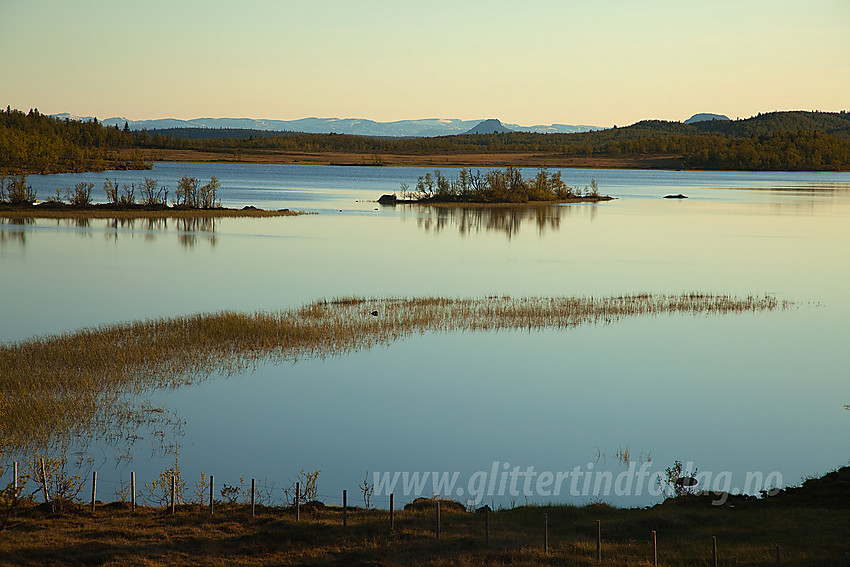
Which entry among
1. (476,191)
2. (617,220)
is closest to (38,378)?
(617,220)

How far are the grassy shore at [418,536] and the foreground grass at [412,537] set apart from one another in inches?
0.4

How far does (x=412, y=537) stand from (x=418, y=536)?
0.07 meters

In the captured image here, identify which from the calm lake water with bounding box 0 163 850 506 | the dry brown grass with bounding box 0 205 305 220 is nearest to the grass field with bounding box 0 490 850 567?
the calm lake water with bounding box 0 163 850 506

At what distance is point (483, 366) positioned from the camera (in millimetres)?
17375

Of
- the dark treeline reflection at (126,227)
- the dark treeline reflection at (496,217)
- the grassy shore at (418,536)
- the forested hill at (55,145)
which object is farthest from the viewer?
the forested hill at (55,145)

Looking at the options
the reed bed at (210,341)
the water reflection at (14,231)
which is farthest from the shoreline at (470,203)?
the reed bed at (210,341)

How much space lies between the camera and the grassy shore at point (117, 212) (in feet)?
159

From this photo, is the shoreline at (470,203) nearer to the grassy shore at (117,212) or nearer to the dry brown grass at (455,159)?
the grassy shore at (117,212)

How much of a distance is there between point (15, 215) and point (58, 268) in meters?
20.6

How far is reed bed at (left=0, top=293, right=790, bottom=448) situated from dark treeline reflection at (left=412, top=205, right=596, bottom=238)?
73.3 ft

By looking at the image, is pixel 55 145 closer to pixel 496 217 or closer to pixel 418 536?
pixel 496 217

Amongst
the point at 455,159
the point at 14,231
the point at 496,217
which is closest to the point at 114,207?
the point at 14,231

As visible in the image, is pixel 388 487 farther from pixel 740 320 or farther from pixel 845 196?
pixel 845 196

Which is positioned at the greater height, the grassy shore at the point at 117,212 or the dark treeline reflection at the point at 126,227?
the grassy shore at the point at 117,212
